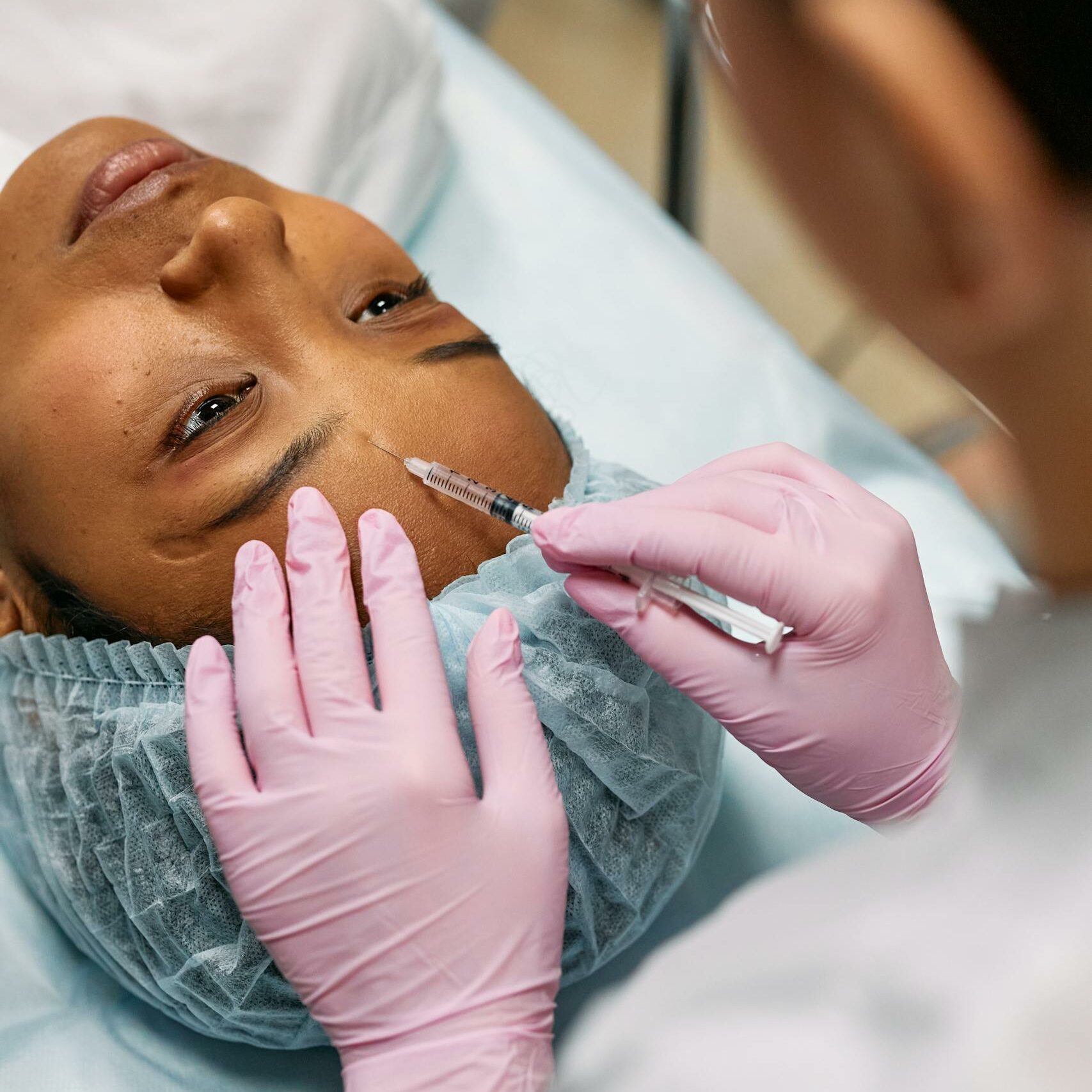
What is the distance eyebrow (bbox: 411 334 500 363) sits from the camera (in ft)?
3.55

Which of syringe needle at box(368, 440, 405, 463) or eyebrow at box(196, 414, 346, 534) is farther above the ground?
syringe needle at box(368, 440, 405, 463)

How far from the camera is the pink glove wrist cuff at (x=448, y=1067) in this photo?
35.8 inches

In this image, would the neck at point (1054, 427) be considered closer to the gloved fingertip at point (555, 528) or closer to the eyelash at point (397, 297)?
the gloved fingertip at point (555, 528)

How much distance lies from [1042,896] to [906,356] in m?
2.01

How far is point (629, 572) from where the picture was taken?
97 cm

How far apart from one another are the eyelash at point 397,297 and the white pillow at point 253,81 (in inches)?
20.1

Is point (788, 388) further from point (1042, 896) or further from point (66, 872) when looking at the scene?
point (66, 872)

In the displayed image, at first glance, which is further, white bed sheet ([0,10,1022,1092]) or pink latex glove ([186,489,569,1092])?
white bed sheet ([0,10,1022,1092])

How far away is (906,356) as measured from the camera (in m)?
2.53

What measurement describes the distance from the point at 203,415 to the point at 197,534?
0.39 ft

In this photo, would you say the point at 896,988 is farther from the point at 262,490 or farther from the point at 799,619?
the point at 262,490

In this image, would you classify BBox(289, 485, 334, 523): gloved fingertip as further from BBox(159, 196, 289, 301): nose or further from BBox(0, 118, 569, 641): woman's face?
BBox(159, 196, 289, 301): nose

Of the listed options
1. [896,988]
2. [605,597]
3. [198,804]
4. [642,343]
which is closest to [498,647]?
[605,597]

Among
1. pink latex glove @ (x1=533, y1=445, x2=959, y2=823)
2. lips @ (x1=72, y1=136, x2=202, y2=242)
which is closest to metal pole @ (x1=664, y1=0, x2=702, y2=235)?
lips @ (x1=72, y1=136, x2=202, y2=242)
